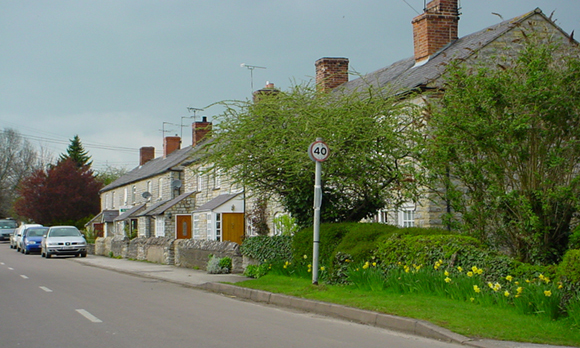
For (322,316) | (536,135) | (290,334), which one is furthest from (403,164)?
(290,334)

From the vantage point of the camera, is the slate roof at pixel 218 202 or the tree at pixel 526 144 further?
the slate roof at pixel 218 202

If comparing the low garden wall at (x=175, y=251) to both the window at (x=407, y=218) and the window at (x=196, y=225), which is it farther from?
the window at (x=407, y=218)

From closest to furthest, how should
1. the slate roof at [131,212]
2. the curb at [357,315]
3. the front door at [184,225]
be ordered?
the curb at [357,315] < the front door at [184,225] < the slate roof at [131,212]

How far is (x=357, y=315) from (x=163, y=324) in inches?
123

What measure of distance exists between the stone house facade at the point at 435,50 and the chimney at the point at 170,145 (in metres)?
26.0

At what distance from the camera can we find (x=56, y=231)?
33.8 meters

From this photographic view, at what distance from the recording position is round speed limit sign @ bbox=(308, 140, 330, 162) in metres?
12.7

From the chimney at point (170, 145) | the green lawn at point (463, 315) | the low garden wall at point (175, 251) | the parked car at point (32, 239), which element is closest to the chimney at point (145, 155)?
the chimney at point (170, 145)

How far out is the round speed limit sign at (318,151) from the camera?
500 inches

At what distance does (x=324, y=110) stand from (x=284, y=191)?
2.70 m

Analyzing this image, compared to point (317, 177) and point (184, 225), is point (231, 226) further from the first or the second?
point (317, 177)

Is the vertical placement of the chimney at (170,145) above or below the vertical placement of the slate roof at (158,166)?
above

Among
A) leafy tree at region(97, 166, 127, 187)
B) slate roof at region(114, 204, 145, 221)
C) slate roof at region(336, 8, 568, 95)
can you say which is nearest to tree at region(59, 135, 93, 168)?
leafy tree at region(97, 166, 127, 187)

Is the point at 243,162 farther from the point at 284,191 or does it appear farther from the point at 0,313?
the point at 0,313
